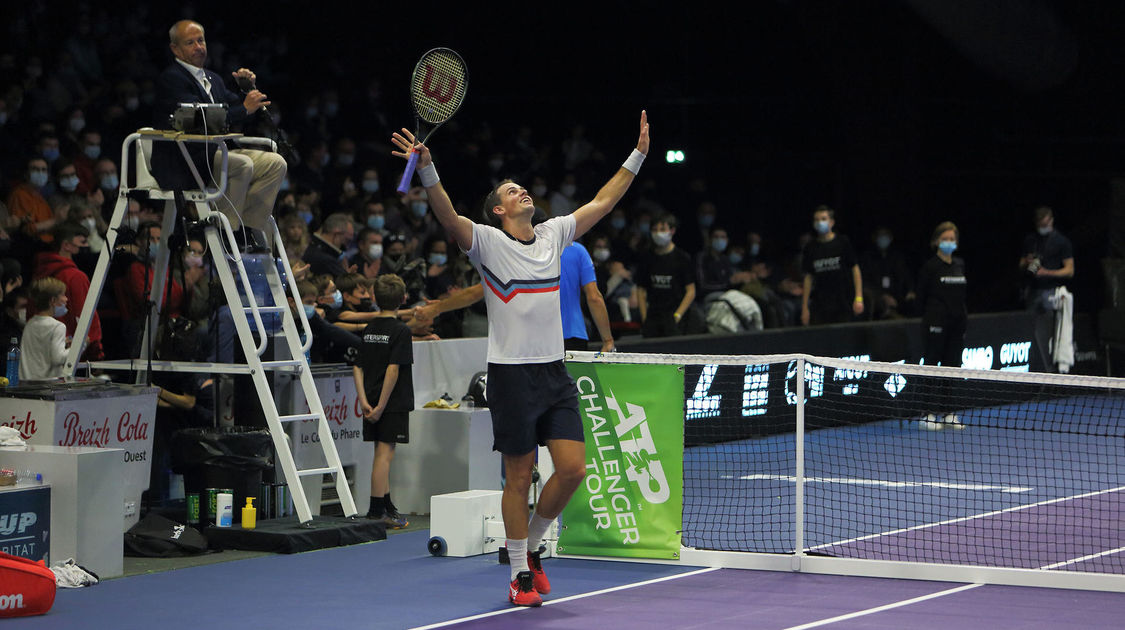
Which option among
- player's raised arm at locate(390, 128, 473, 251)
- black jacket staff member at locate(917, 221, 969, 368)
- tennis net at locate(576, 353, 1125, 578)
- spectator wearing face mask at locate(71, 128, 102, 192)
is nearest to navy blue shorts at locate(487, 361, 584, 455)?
player's raised arm at locate(390, 128, 473, 251)

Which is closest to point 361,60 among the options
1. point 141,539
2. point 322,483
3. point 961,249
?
point 961,249

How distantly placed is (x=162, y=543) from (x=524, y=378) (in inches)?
113

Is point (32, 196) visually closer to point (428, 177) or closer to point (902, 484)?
point (428, 177)

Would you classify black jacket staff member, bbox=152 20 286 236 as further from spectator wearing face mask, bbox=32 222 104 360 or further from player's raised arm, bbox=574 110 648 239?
player's raised arm, bbox=574 110 648 239

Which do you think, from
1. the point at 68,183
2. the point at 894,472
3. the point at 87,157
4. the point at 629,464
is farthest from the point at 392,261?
the point at 629,464

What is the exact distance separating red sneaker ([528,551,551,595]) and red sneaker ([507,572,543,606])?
0.07 metres

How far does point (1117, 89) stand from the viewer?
23.5 m

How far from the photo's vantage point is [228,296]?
9.87m

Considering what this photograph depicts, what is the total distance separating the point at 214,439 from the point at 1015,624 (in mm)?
5044

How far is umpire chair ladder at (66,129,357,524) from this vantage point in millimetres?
9812

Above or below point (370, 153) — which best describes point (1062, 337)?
below

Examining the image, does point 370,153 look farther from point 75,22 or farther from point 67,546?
point 67,546

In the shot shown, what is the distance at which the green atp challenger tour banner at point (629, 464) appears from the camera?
9.31m

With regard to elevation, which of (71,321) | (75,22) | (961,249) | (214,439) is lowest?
(214,439)
